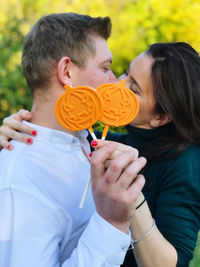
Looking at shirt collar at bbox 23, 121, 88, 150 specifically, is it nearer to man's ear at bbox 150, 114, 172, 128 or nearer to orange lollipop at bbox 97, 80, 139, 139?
orange lollipop at bbox 97, 80, 139, 139

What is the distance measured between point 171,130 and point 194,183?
53 cm

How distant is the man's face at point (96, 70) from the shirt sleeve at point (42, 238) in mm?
754

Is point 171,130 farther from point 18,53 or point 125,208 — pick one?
point 18,53

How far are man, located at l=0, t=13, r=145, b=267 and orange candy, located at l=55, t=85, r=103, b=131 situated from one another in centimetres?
21

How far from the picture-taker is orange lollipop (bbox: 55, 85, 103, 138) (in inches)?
63.6

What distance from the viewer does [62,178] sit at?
6.07 ft

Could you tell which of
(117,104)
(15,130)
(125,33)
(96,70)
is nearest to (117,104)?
(117,104)

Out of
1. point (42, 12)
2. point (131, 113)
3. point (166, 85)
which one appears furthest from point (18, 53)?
point (131, 113)

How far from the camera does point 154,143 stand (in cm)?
237

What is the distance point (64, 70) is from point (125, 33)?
3.77m

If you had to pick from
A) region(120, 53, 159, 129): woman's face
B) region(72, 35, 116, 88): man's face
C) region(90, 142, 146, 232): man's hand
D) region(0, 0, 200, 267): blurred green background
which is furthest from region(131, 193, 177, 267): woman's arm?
region(0, 0, 200, 267): blurred green background

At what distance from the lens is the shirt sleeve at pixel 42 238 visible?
4.99 ft

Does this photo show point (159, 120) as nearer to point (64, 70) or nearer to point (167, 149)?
point (167, 149)

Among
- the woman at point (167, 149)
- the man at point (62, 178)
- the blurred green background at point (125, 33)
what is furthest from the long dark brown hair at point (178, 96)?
the blurred green background at point (125, 33)
